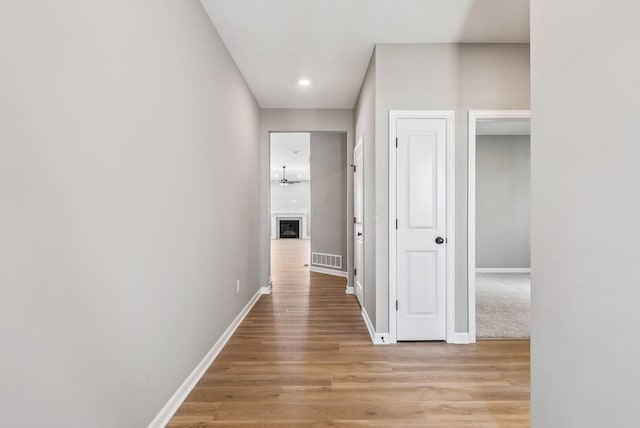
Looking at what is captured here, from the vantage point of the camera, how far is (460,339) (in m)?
2.84

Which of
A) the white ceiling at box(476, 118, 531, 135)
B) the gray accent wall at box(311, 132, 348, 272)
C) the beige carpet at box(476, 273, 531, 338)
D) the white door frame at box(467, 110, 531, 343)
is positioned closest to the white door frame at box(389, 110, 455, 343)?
the white door frame at box(467, 110, 531, 343)

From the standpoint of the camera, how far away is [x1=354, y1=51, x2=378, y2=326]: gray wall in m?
3.04

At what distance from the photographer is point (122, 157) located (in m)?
1.38

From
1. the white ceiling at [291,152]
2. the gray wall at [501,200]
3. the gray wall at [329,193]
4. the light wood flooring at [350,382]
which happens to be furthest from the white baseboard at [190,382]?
the gray wall at [501,200]

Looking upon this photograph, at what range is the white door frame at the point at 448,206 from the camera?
284cm

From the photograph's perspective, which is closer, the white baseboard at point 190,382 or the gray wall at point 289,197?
the white baseboard at point 190,382

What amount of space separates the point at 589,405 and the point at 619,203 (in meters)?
0.68

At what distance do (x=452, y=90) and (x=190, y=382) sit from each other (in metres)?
3.29

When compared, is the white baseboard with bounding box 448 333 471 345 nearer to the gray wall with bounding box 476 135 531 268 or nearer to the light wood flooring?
the light wood flooring

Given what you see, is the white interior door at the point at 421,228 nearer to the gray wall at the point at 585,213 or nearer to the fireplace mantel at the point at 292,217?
the gray wall at the point at 585,213


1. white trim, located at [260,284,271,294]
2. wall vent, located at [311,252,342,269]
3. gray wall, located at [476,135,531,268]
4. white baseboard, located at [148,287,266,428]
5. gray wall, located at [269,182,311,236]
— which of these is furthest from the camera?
gray wall, located at [269,182,311,236]

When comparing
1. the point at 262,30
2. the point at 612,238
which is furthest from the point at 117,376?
the point at 262,30

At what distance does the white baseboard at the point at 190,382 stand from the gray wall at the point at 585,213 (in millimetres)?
1885

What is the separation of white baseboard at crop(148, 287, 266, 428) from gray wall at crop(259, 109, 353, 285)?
1.65 meters
